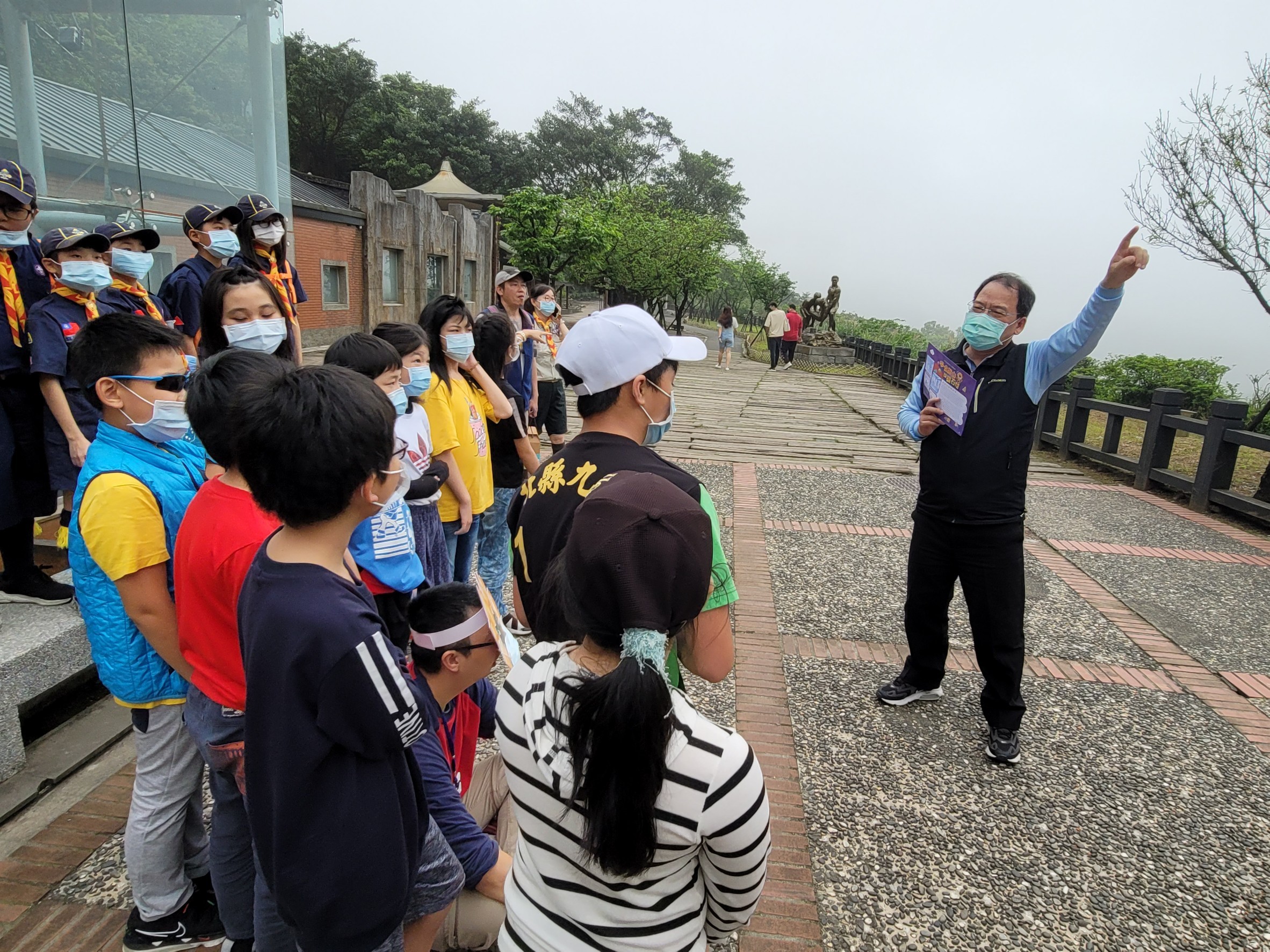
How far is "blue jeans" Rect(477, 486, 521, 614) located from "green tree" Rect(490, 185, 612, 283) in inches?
733

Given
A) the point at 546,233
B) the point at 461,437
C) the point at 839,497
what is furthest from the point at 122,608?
the point at 546,233

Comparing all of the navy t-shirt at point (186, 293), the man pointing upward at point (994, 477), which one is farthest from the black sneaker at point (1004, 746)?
the navy t-shirt at point (186, 293)

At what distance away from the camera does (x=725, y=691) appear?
3805mm

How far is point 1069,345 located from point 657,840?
2.72 metres

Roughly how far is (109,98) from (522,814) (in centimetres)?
600

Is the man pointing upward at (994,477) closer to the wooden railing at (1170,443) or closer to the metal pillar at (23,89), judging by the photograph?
the metal pillar at (23,89)

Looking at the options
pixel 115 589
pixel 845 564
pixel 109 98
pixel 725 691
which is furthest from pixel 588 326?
pixel 109 98

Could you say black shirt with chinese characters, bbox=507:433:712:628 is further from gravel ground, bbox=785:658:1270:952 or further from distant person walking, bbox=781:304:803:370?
distant person walking, bbox=781:304:803:370

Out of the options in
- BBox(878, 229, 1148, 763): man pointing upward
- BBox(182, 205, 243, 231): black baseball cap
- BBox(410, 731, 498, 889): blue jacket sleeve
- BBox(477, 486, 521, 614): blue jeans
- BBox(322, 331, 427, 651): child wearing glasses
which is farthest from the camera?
BBox(477, 486, 521, 614): blue jeans

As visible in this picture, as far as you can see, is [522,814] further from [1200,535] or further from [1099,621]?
[1200,535]

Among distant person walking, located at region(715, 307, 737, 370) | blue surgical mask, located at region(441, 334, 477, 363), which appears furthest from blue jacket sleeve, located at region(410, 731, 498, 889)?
distant person walking, located at region(715, 307, 737, 370)

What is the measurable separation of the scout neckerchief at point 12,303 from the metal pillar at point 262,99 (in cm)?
305

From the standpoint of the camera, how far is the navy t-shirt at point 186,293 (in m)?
4.05

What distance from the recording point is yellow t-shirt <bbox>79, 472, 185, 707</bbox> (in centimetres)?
189
